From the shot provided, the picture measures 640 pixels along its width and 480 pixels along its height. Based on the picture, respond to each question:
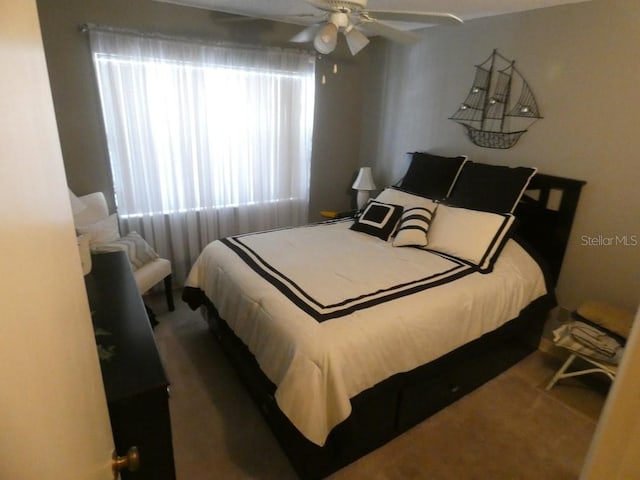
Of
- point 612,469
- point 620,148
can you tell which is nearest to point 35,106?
point 612,469

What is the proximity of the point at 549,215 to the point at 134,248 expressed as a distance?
3.06m

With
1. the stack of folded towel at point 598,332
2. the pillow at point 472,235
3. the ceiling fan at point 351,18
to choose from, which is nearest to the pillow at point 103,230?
the ceiling fan at point 351,18

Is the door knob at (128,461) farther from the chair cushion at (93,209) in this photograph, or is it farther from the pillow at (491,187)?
the pillow at (491,187)

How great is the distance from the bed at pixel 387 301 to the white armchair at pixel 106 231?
37cm

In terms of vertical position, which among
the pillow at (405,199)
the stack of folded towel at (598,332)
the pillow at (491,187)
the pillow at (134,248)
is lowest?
the stack of folded towel at (598,332)

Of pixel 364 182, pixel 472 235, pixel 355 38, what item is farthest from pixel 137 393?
pixel 364 182

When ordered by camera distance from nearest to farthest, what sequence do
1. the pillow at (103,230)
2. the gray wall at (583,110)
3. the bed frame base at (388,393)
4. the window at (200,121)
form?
the bed frame base at (388,393) → the gray wall at (583,110) → the pillow at (103,230) → the window at (200,121)

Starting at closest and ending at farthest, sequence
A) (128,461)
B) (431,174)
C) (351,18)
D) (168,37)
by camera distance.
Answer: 1. (128,461)
2. (351,18)
3. (168,37)
4. (431,174)

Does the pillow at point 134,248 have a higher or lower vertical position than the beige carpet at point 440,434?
higher

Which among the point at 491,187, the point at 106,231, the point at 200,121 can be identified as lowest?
the point at 106,231

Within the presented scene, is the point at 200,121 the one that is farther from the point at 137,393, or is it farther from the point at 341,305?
the point at 137,393

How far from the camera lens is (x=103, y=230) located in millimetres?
2752

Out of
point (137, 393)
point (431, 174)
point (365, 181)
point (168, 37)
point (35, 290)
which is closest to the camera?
point (35, 290)

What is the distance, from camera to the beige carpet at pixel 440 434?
182cm
